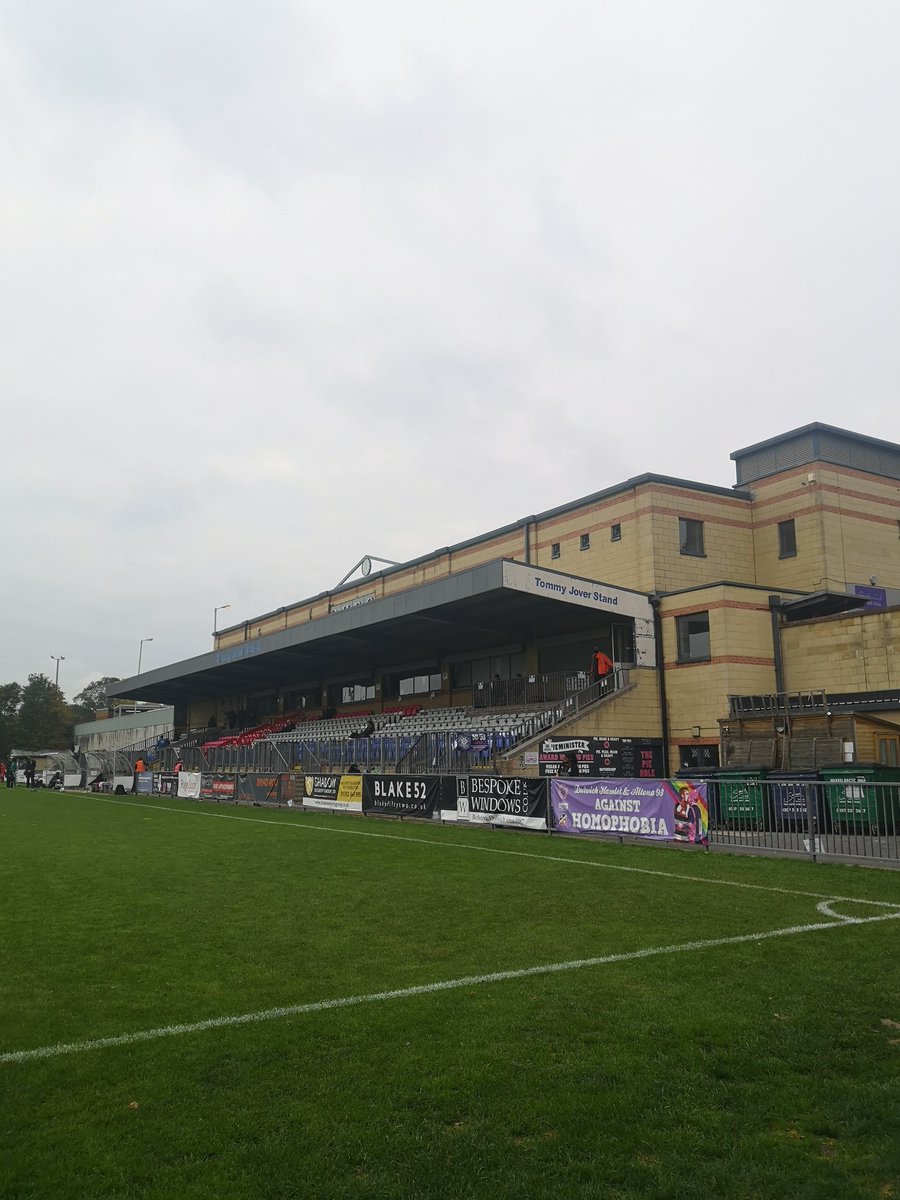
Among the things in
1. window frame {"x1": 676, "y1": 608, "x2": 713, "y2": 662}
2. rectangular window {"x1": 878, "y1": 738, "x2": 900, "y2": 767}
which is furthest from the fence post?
window frame {"x1": 676, "y1": 608, "x2": 713, "y2": 662}

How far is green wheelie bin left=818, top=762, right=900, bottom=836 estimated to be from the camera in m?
15.5

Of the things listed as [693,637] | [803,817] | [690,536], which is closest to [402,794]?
[803,817]

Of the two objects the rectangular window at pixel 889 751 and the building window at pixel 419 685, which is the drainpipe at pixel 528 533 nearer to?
the building window at pixel 419 685

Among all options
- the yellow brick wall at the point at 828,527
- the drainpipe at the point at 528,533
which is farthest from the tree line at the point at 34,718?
the yellow brick wall at the point at 828,527

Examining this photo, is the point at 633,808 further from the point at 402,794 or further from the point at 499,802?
the point at 402,794

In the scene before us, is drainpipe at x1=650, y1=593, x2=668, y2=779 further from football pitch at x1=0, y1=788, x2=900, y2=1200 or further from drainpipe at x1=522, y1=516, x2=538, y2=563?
football pitch at x1=0, y1=788, x2=900, y2=1200

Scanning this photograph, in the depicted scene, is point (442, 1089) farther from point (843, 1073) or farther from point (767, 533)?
point (767, 533)

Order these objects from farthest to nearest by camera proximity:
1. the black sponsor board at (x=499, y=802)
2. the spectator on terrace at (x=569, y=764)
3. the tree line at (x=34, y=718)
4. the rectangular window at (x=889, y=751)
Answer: the tree line at (x=34, y=718), the spectator on terrace at (x=569, y=764), the rectangular window at (x=889, y=751), the black sponsor board at (x=499, y=802)

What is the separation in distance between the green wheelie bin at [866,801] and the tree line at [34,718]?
103889mm

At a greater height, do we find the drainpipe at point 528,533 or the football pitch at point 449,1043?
the drainpipe at point 528,533

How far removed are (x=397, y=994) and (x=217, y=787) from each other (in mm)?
32162

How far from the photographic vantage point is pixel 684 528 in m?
35.9

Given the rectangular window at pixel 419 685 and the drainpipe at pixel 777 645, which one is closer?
the drainpipe at pixel 777 645

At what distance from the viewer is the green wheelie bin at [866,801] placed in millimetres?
15461
